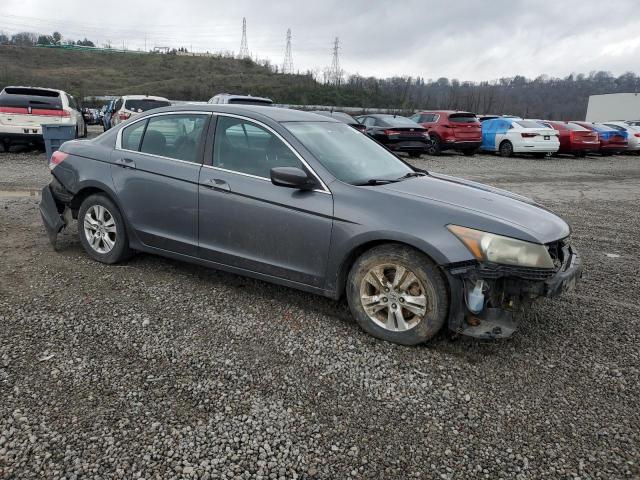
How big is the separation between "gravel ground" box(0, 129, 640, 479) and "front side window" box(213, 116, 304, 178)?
109 cm

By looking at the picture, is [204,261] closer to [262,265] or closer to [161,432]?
[262,265]

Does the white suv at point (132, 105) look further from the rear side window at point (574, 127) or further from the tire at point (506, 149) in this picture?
the rear side window at point (574, 127)

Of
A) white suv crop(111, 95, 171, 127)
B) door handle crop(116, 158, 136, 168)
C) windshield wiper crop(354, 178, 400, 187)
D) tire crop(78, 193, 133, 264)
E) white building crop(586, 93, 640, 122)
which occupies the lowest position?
tire crop(78, 193, 133, 264)

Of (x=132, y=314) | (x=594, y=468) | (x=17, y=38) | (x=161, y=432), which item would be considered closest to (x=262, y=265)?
(x=132, y=314)

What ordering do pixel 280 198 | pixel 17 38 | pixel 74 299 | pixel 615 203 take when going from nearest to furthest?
pixel 280 198, pixel 74 299, pixel 615 203, pixel 17 38

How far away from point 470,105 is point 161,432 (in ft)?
240

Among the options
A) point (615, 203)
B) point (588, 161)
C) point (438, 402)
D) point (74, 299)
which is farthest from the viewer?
point (588, 161)

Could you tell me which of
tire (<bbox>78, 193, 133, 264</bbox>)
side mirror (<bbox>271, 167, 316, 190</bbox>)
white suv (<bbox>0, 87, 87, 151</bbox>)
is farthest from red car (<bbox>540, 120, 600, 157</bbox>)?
tire (<bbox>78, 193, 133, 264</bbox>)

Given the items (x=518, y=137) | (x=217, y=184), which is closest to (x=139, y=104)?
(x=217, y=184)

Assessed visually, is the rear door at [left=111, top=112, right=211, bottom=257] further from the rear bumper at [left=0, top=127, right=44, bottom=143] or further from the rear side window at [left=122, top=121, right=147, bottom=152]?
the rear bumper at [left=0, top=127, right=44, bottom=143]

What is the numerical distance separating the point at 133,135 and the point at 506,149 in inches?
653

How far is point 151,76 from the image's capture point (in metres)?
84.4

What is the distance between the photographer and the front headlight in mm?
3232

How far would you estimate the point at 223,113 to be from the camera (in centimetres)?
433
